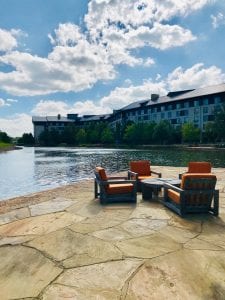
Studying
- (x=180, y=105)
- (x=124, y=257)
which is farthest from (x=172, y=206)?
(x=180, y=105)

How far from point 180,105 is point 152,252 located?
96734 millimetres

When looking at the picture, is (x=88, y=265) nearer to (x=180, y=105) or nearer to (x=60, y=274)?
(x=60, y=274)

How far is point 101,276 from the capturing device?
168 inches

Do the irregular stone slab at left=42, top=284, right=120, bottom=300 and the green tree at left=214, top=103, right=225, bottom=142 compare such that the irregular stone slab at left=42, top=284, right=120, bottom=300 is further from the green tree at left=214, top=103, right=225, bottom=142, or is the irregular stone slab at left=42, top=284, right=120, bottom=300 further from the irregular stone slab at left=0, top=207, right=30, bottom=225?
the green tree at left=214, top=103, right=225, bottom=142

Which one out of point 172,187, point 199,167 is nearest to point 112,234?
point 172,187

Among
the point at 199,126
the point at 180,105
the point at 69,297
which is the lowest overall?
the point at 69,297

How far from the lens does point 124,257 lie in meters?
4.87

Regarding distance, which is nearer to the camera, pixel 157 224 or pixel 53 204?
pixel 157 224

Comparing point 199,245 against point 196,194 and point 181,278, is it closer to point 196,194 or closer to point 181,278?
point 181,278

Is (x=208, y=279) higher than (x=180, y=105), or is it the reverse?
(x=180, y=105)

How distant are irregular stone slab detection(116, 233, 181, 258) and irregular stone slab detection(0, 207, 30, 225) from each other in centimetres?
367

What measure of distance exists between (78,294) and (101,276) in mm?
540

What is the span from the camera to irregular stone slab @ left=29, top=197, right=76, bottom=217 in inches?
325

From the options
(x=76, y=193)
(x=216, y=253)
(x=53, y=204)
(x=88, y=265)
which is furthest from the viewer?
(x=76, y=193)
